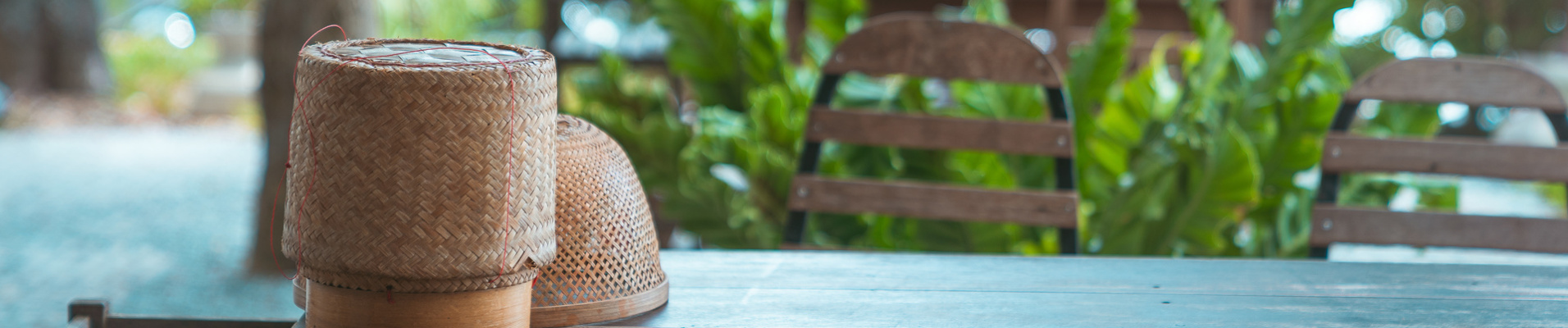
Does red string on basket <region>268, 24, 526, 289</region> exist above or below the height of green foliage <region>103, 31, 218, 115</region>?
above

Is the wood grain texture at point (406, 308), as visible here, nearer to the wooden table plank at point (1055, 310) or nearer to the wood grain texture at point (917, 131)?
the wooden table plank at point (1055, 310)

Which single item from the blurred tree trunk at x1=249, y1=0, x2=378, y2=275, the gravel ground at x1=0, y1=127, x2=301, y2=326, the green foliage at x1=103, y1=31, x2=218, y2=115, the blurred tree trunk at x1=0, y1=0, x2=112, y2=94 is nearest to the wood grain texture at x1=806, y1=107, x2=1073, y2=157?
the gravel ground at x1=0, y1=127, x2=301, y2=326

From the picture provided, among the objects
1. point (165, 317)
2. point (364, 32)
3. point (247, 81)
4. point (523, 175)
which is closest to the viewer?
point (523, 175)

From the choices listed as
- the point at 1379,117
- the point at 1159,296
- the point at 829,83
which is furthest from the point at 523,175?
the point at 1379,117

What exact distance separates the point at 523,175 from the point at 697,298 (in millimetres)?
287

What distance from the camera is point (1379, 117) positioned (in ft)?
7.82

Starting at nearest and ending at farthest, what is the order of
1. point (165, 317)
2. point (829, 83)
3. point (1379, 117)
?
1. point (165, 317)
2. point (829, 83)
3. point (1379, 117)

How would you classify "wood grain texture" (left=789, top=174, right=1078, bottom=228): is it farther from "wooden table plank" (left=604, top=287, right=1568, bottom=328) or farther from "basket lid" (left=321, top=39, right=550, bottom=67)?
"basket lid" (left=321, top=39, right=550, bottom=67)

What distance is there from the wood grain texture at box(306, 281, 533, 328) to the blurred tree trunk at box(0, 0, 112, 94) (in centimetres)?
829

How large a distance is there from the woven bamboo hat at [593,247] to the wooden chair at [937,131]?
0.58m

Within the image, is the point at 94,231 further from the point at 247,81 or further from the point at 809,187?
the point at 247,81

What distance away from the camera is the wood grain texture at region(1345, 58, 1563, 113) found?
149cm

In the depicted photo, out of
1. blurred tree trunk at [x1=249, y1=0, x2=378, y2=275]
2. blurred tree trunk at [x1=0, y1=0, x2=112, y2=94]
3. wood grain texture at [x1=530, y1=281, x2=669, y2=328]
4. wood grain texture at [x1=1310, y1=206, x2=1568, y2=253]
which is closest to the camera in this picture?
wood grain texture at [x1=530, y1=281, x2=669, y2=328]

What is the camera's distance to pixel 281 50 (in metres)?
3.16
